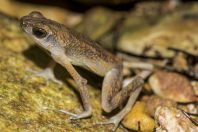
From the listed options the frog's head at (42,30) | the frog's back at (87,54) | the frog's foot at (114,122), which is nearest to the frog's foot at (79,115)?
the frog's foot at (114,122)

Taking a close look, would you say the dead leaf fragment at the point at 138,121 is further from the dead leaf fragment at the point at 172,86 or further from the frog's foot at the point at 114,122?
the dead leaf fragment at the point at 172,86

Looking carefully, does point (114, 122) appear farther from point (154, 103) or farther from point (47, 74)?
point (47, 74)

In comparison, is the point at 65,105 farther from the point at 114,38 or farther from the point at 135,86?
the point at 114,38

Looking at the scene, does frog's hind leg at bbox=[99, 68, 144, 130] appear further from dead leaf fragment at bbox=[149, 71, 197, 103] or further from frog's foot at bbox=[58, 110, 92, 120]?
dead leaf fragment at bbox=[149, 71, 197, 103]

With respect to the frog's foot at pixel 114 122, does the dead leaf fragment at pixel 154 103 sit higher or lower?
higher

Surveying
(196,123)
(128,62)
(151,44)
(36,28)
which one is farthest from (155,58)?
(36,28)

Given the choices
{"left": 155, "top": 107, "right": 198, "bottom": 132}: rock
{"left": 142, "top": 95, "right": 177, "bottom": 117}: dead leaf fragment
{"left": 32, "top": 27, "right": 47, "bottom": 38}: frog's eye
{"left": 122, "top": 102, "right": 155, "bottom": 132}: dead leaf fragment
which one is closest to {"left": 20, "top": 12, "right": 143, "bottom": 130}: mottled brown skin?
{"left": 32, "top": 27, "right": 47, "bottom": 38}: frog's eye

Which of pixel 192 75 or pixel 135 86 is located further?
pixel 192 75
